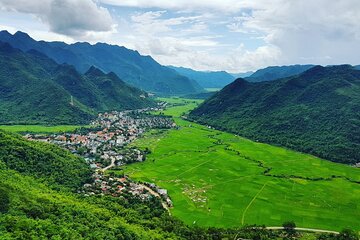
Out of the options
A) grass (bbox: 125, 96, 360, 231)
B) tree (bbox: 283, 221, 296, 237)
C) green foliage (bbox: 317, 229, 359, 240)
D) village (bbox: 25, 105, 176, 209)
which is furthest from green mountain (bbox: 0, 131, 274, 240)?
green foliage (bbox: 317, 229, 359, 240)

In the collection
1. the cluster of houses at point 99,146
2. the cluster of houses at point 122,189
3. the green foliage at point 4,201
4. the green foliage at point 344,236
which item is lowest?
the green foliage at point 344,236

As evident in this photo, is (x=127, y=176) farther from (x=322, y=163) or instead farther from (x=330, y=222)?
(x=322, y=163)

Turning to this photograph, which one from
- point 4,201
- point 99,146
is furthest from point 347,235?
point 99,146

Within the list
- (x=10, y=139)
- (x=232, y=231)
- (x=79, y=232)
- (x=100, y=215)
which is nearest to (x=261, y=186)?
(x=232, y=231)

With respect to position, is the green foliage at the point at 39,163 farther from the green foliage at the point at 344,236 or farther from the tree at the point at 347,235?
the tree at the point at 347,235

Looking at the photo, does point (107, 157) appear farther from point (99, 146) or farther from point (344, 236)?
point (344, 236)

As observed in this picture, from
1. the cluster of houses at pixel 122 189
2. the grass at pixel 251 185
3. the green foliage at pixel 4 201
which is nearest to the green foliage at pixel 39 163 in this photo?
the cluster of houses at pixel 122 189
